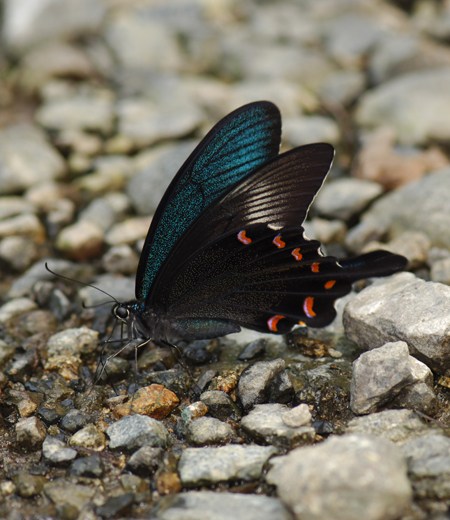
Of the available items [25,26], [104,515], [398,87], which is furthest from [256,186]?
[25,26]

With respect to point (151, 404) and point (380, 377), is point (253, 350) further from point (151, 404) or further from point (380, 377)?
point (380, 377)

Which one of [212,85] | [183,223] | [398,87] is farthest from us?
[212,85]

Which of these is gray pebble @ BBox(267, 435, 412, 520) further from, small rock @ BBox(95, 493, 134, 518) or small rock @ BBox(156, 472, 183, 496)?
small rock @ BBox(95, 493, 134, 518)

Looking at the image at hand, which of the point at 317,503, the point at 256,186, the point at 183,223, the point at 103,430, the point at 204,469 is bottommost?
the point at 103,430

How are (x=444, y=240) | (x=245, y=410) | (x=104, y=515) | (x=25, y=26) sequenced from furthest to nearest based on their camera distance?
(x=25, y=26)
(x=444, y=240)
(x=245, y=410)
(x=104, y=515)

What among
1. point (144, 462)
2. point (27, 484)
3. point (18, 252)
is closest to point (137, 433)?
point (144, 462)

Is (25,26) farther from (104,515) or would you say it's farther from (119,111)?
(104,515)

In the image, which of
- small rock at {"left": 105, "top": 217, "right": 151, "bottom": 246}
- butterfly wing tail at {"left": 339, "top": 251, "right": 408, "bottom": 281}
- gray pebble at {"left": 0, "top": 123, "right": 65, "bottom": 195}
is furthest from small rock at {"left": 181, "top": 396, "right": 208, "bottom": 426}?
gray pebble at {"left": 0, "top": 123, "right": 65, "bottom": 195}
